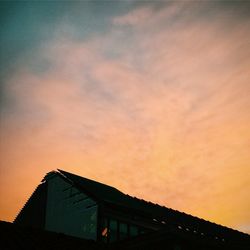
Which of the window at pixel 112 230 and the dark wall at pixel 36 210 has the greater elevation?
the dark wall at pixel 36 210

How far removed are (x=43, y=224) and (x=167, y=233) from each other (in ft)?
45.5

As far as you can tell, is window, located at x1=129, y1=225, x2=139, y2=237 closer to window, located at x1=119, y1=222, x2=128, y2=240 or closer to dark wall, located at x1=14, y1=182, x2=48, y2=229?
window, located at x1=119, y1=222, x2=128, y2=240

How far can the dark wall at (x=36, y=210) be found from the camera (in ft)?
89.6

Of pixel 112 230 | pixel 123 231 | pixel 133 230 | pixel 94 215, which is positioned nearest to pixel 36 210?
pixel 94 215

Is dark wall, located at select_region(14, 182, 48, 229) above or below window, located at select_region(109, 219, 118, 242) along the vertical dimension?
above

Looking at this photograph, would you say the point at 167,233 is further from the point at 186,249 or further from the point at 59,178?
the point at 59,178

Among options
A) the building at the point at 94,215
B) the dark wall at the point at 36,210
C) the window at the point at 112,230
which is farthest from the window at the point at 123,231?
the dark wall at the point at 36,210

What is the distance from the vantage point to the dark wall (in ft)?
89.6

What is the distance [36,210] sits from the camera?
2830cm

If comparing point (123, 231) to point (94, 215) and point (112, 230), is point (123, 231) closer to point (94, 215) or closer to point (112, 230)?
point (112, 230)

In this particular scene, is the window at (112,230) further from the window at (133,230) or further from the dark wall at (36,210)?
the dark wall at (36,210)

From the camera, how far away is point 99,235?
72.1ft

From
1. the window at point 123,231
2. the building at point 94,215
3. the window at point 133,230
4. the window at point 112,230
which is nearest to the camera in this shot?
the window at point 112,230

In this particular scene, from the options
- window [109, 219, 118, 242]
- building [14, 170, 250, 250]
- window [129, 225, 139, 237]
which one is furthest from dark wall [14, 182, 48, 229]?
window [129, 225, 139, 237]
